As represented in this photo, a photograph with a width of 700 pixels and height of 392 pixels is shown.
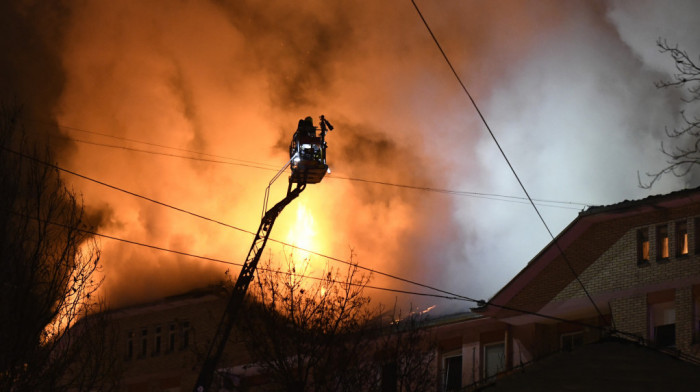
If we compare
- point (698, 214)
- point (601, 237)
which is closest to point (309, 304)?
point (601, 237)

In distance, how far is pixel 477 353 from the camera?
37.8 m

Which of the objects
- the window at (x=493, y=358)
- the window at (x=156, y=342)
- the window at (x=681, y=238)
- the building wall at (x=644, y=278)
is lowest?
the window at (x=493, y=358)

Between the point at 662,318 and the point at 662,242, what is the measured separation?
2.31 meters

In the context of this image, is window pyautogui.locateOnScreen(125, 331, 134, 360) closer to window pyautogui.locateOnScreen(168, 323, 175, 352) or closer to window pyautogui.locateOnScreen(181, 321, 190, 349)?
window pyautogui.locateOnScreen(168, 323, 175, 352)

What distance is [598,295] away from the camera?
34.4 meters

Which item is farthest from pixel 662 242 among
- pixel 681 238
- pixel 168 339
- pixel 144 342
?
pixel 144 342

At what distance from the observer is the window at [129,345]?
176 feet

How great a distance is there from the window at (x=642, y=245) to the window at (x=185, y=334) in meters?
24.3

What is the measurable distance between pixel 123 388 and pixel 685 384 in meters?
34.4

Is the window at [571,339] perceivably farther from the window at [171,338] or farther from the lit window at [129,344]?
the lit window at [129,344]

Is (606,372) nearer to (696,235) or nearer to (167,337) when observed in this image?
(696,235)

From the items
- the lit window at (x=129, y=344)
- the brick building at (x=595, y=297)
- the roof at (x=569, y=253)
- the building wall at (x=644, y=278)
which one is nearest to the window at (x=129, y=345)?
the lit window at (x=129, y=344)

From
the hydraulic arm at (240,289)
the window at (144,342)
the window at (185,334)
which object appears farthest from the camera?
the window at (144,342)

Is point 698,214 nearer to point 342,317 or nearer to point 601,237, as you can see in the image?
point 601,237
